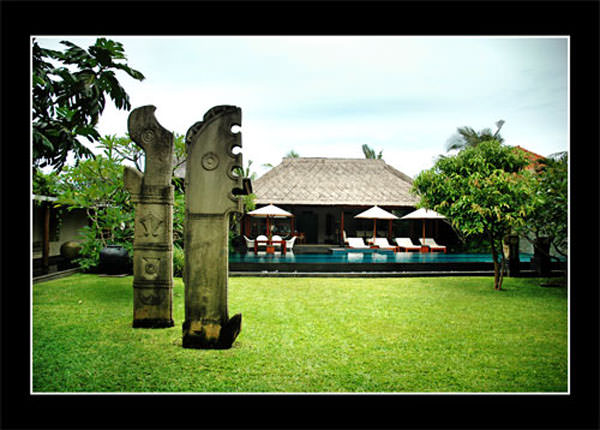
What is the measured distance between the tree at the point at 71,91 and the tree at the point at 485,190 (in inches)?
242

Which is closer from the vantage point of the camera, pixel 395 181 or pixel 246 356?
pixel 246 356

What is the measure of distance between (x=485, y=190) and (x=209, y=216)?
546 cm

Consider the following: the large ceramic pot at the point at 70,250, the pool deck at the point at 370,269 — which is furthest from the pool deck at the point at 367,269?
the large ceramic pot at the point at 70,250

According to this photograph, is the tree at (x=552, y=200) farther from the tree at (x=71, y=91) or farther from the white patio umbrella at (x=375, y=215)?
the white patio umbrella at (x=375, y=215)

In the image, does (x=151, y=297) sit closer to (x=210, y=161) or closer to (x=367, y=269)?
(x=210, y=161)

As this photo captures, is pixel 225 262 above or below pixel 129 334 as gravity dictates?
above

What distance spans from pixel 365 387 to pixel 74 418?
1.96 m

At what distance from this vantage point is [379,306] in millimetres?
5734

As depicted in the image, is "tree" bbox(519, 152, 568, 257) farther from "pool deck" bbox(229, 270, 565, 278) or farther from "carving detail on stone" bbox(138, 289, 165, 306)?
"carving detail on stone" bbox(138, 289, 165, 306)

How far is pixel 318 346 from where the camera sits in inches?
147

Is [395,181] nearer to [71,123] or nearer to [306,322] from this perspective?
[306,322]

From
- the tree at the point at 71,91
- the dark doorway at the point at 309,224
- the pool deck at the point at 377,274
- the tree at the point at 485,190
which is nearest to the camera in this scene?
the tree at the point at 71,91

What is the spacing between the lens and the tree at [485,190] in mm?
6602

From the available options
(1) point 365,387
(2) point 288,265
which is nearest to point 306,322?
(1) point 365,387
